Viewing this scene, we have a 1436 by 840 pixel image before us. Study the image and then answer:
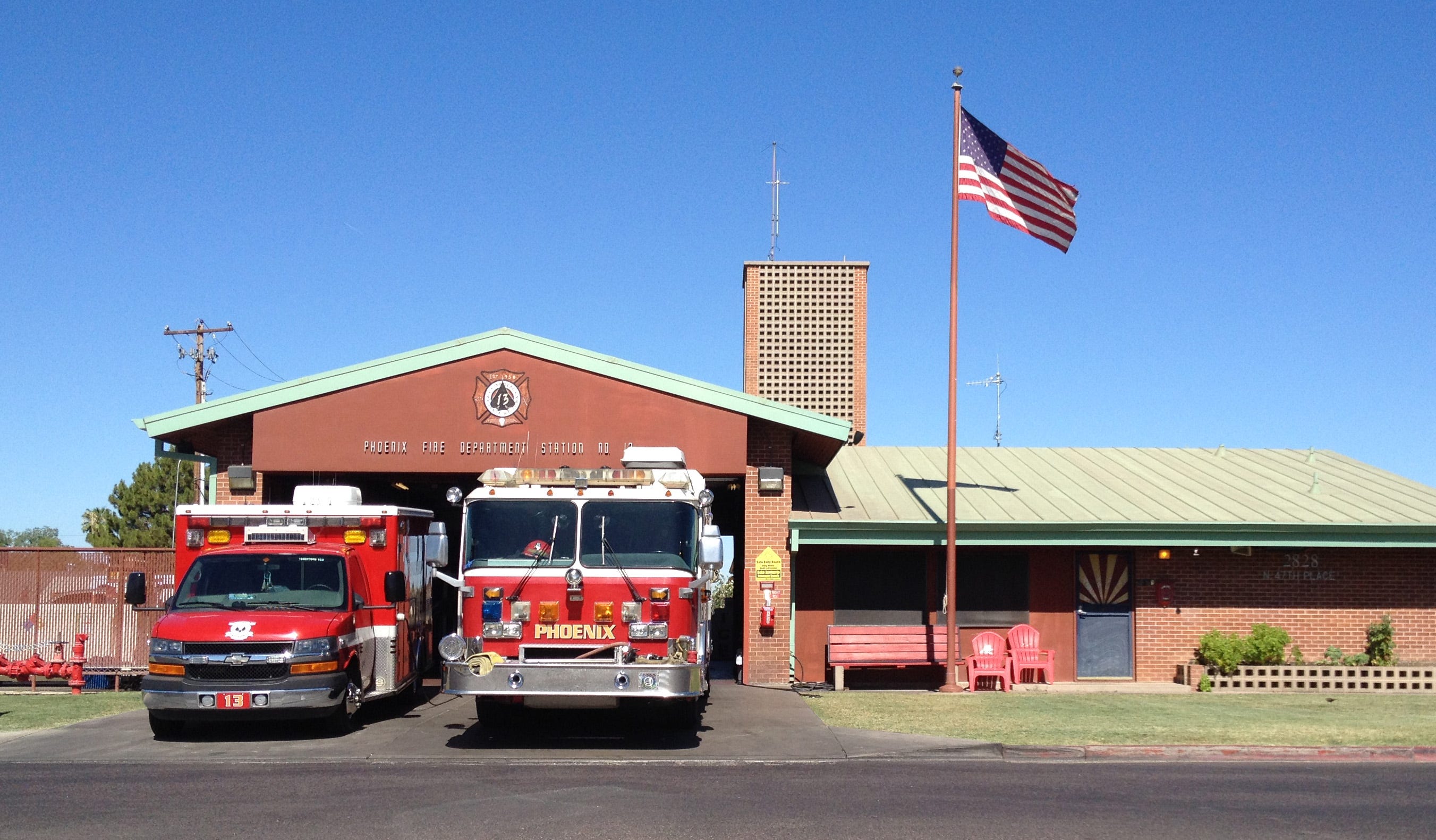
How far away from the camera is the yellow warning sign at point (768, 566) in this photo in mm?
19969

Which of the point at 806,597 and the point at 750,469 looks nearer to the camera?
the point at 750,469

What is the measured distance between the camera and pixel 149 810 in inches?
387

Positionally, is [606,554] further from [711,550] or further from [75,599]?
[75,599]

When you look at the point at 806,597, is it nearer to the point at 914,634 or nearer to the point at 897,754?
the point at 914,634

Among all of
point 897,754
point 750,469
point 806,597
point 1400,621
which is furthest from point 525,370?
point 1400,621

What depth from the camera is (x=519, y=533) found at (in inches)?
519

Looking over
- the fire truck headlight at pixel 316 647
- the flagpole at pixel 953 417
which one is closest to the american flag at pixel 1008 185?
the flagpole at pixel 953 417

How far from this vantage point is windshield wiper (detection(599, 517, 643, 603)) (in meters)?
12.8

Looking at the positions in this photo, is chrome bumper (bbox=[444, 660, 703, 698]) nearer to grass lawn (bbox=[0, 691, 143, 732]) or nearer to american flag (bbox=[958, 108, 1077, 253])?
grass lawn (bbox=[0, 691, 143, 732])

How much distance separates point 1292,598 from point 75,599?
19460 millimetres

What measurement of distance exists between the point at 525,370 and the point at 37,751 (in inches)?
344

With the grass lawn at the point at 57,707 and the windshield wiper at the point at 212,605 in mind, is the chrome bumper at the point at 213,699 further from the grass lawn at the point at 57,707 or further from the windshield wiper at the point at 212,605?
the grass lawn at the point at 57,707

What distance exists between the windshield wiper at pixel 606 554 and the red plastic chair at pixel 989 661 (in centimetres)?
916

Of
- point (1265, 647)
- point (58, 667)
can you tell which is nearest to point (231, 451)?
point (58, 667)
